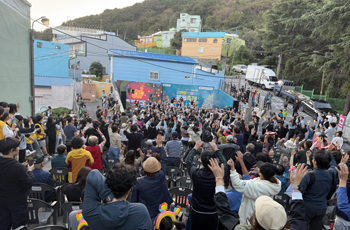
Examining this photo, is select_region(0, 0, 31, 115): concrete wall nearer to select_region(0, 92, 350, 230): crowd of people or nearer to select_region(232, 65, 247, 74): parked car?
select_region(0, 92, 350, 230): crowd of people

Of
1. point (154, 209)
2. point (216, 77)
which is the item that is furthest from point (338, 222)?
point (216, 77)

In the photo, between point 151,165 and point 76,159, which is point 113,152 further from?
point 151,165

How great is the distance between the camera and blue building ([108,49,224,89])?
25059mm

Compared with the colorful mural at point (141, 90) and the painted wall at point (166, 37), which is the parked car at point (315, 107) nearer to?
the colorful mural at point (141, 90)

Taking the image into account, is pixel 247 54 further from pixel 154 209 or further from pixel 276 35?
pixel 154 209

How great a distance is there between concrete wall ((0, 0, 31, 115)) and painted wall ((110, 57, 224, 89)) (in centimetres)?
1203

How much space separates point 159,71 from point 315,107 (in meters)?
15.4

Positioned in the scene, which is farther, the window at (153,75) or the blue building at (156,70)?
the window at (153,75)

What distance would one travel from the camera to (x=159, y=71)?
26.3m

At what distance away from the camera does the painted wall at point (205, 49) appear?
1756 inches

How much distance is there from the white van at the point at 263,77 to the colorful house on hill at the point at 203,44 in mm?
14896

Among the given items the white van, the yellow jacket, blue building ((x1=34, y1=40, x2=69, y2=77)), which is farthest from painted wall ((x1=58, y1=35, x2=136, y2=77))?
the yellow jacket

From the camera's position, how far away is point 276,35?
34531 mm

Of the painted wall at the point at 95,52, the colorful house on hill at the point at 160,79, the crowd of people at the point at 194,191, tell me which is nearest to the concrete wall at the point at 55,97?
the colorful house on hill at the point at 160,79
